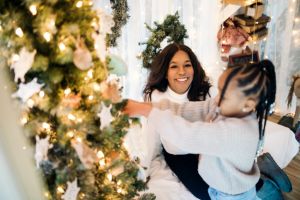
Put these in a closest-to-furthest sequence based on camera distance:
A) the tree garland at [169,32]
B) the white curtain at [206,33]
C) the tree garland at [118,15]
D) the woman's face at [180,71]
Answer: the woman's face at [180,71]
the tree garland at [169,32]
the tree garland at [118,15]
the white curtain at [206,33]

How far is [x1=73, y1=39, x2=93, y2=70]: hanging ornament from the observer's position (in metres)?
0.97

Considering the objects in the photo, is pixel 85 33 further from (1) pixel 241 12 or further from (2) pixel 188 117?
(1) pixel 241 12

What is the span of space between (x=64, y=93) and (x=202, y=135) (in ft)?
1.73

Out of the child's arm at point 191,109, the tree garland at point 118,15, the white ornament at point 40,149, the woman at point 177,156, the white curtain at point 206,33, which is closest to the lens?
the white ornament at point 40,149

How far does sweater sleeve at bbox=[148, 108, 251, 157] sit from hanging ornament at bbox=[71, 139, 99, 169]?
308 millimetres

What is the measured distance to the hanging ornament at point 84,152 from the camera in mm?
1042

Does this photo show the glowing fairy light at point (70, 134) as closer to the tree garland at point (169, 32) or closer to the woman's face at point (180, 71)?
the woman's face at point (180, 71)

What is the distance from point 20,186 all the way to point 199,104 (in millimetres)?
848

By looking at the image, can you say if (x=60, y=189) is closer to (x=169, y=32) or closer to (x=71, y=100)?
(x=71, y=100)

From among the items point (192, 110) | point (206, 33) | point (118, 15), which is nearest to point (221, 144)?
point (192, 110)

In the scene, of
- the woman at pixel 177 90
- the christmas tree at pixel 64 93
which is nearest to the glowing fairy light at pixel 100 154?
the christmas tree at pixel 64 93

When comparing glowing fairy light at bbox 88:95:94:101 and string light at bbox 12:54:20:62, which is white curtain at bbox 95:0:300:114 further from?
string light at bbox 12:54:20:62

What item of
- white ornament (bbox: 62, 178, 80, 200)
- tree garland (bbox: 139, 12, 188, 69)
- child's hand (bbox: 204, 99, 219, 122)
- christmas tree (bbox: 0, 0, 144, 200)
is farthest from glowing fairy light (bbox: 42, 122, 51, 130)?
tree garland (bbox: 139, 12, 188, 69)

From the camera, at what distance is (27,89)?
95 centimetres
